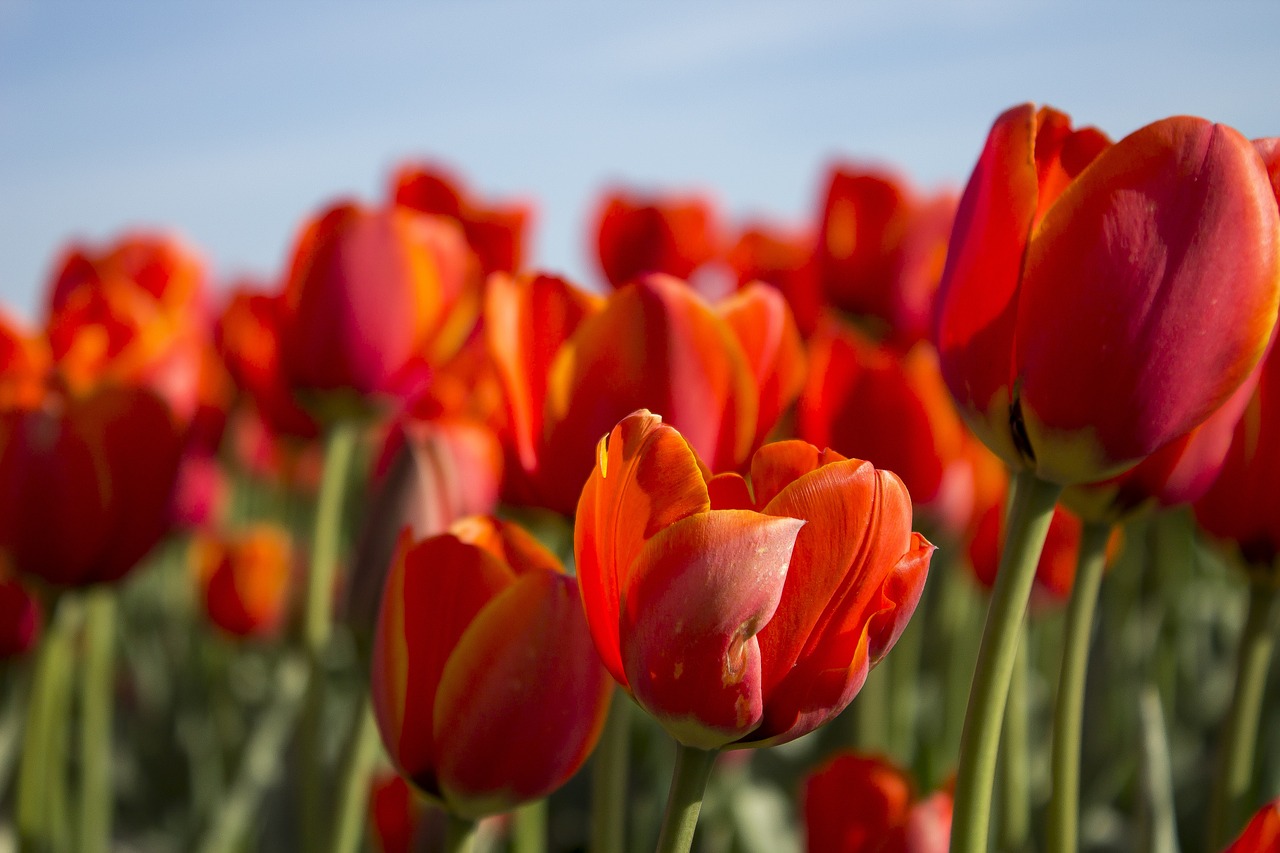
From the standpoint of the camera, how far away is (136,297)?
89cm

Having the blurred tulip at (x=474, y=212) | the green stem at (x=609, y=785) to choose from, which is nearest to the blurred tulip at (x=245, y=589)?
the blurred tulip at (x=474, y=212)

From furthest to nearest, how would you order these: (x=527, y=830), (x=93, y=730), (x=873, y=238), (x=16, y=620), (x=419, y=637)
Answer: (x=873, y=238) → (x=16, y=620) → (x=93, y=730) → (x=527, y=830) → (x=419, y=637)

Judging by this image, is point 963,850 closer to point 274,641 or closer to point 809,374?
point 809,374

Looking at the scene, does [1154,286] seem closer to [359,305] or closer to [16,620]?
[359,305]

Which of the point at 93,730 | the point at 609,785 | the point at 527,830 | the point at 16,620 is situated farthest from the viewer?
the point at 16,620

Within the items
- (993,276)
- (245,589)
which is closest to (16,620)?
(245,589)

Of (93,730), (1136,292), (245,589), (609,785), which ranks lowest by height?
(245,589)

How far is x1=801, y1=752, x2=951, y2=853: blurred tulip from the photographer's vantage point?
1.51 feet

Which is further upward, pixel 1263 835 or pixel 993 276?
pixel 993 276

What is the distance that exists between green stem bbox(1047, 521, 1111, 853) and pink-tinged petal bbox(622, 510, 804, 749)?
0.21 m

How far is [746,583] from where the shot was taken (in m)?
0.29

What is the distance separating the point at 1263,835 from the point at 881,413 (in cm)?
40

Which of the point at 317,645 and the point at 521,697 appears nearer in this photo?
the point at 521,697

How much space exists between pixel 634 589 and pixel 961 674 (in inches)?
34.5
